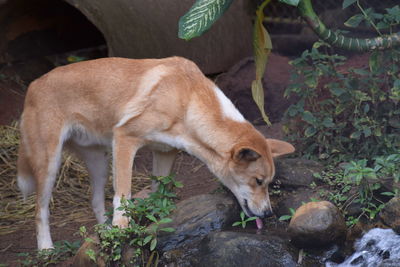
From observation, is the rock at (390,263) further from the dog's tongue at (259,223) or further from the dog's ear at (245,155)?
the dog's ear at (245,155)

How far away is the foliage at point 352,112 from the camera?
5.42 metres

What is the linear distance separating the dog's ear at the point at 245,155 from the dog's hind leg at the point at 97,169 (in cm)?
151

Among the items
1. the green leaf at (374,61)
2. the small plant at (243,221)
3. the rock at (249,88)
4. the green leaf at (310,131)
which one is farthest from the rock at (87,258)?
the rock at (249,88)

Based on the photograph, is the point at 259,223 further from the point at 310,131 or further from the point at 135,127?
the point at 310,131

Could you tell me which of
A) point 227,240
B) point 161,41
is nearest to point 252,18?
point 161,41

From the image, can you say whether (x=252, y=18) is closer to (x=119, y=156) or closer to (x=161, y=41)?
(x=161, y=41)

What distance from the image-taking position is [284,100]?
24.8ft

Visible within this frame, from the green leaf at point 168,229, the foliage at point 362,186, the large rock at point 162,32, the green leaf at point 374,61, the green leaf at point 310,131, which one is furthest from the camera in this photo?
the large rock at point 162,32

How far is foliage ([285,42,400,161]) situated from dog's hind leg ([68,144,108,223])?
5.52ft

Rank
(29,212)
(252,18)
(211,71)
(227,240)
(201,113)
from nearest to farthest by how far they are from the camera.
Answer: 1. (227,240)
2. (201,113)
3. (29,212)
4. (211,71)
5. (252,18)

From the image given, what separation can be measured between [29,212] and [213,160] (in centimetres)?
234

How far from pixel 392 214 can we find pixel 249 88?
12.4 feet

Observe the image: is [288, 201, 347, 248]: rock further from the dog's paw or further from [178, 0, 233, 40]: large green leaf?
[178, 0, 233, 40]: large green leaf

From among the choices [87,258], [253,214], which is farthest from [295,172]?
[87,258]
